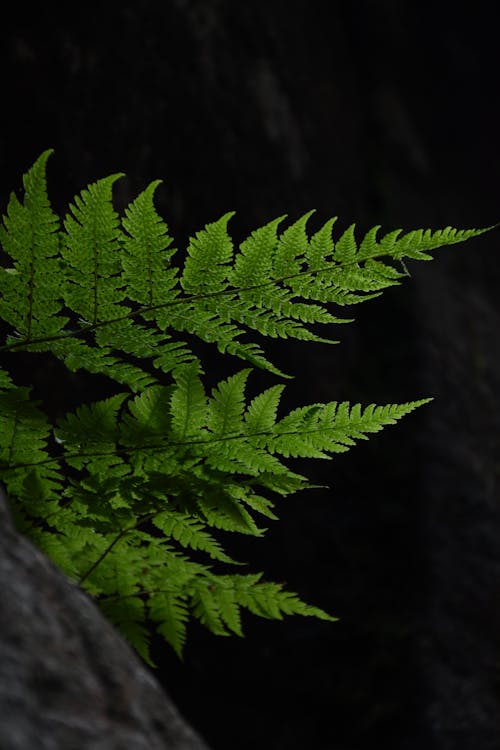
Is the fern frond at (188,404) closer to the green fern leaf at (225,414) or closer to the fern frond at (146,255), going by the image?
the green fern leaf at (225,414)

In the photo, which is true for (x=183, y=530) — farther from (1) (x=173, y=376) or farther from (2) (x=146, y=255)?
(2) (x=146, y=255)

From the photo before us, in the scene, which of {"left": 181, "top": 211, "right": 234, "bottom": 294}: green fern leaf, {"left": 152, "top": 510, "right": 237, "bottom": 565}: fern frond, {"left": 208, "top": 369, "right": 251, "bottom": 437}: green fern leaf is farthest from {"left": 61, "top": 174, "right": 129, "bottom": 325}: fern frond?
{"left": 152, "top": 510, "right": 237, "bottom": 565}: fern frond

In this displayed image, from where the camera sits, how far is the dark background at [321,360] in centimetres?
281

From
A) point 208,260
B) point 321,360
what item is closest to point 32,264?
point 208,260

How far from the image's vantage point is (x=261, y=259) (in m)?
1.37

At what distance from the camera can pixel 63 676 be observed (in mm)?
857

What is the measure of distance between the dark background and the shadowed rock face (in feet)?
4.84

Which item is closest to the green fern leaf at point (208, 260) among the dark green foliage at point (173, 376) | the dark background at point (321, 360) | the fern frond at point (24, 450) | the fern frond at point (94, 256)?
the dark green foliage at point (173, 376)

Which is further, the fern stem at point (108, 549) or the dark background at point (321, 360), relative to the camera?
the dark background at point (321, 360)

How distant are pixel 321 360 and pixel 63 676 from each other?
3.47 meters

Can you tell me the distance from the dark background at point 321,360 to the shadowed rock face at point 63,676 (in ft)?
4.84

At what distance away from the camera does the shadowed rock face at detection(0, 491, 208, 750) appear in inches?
30.4

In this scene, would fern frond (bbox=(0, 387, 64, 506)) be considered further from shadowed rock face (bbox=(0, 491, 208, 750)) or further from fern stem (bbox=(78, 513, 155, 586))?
shadowed rock face (bbox=(0, 491, 208, 750))

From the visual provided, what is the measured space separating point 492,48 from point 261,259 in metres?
7.19
